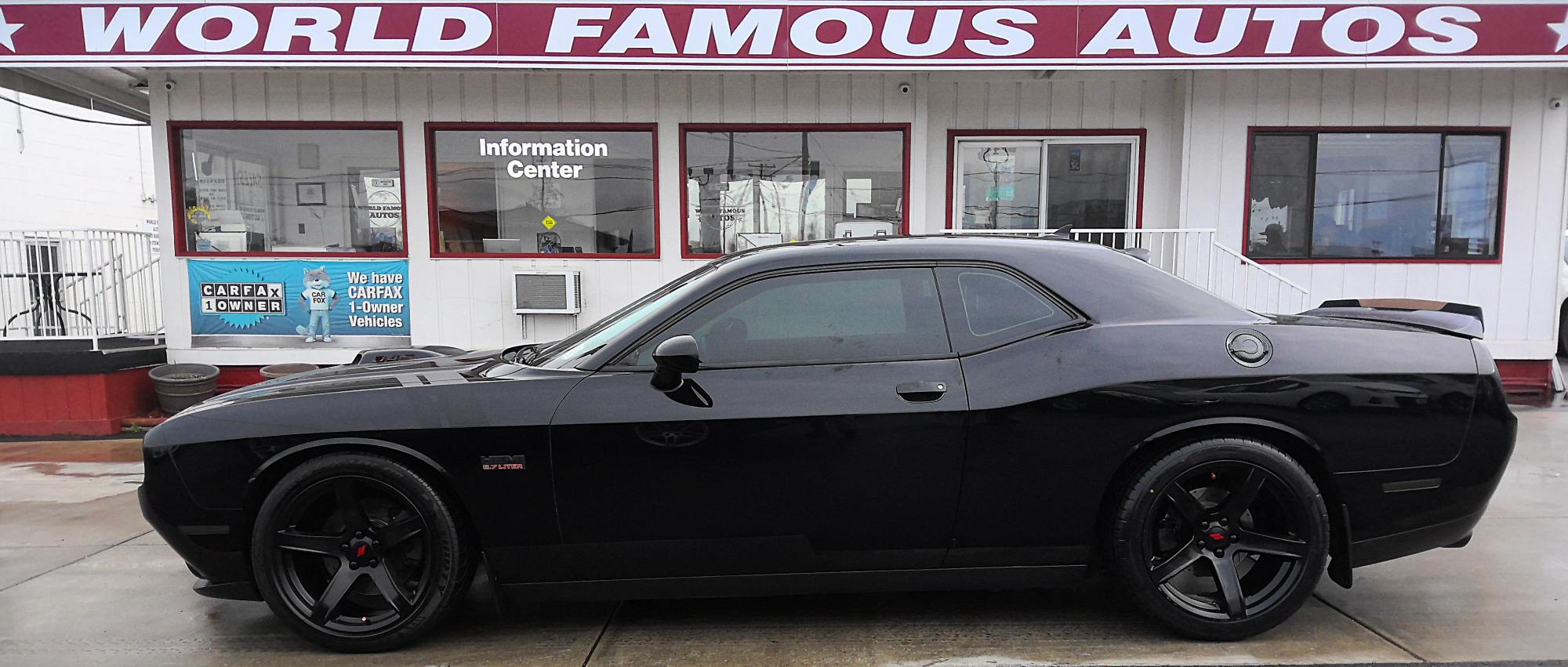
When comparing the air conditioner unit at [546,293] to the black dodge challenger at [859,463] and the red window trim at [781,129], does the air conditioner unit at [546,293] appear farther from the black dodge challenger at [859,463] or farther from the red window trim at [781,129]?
the black dodge challenger at [859,463]

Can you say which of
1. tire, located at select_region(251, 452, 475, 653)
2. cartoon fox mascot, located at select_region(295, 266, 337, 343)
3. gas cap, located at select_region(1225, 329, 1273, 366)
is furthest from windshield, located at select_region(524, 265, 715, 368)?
cartoon fox mascot, located at select_region(295, 266, 337, 343)

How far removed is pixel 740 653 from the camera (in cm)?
318

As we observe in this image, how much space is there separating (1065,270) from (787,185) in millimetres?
5337

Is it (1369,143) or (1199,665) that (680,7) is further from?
(1369,143)

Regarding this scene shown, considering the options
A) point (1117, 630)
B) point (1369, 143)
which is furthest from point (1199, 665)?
point (1369, 143)

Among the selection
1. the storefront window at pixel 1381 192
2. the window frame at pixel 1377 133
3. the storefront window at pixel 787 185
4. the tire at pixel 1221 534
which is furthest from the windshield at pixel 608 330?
the storefront window at pixel 1381 192

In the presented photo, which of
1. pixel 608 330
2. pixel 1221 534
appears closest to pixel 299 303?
pixel 608 330

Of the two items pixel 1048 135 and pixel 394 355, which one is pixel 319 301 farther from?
pixel 1048 135

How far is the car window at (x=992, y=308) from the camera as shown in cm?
323

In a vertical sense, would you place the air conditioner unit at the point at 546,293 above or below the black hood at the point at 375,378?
above

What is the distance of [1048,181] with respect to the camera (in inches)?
345

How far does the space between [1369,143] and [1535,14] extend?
1536mm

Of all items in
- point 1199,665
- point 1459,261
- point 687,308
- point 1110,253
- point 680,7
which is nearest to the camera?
point 1199,665

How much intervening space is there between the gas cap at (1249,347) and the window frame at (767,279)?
103cm
